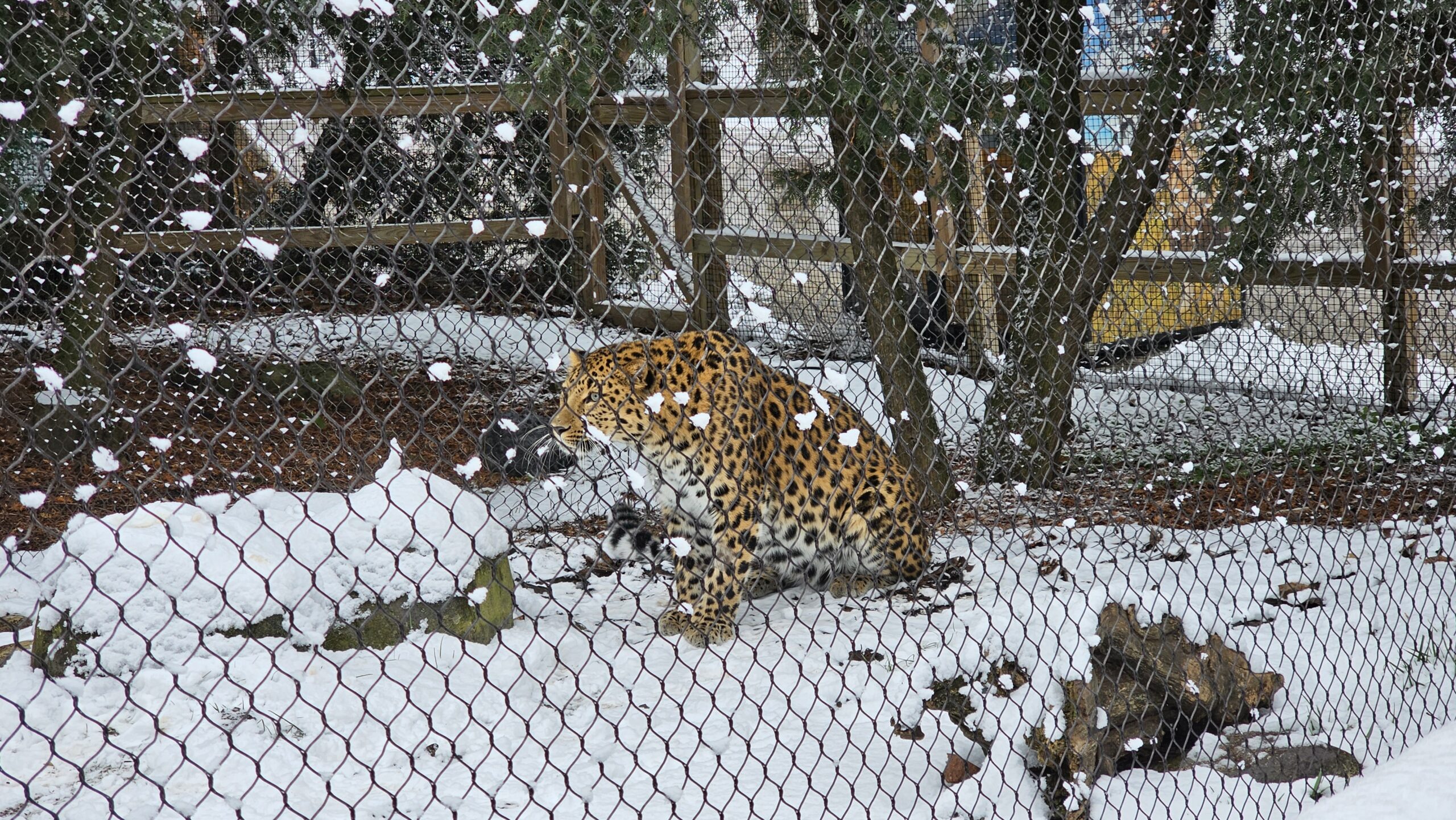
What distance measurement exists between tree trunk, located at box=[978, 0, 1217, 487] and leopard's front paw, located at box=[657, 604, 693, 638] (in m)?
1.17

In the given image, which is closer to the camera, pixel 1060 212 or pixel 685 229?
pixel 1060 212

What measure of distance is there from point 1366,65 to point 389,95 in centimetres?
438

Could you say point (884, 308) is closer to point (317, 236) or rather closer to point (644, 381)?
point (644, 381)

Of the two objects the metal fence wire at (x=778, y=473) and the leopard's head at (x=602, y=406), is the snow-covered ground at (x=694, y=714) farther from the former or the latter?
the leopard's head at (x=602, y=406)

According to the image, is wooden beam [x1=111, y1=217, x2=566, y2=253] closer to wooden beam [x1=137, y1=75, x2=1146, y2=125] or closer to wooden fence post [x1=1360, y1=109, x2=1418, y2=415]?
wooden beam [x1=137, y1=75, x2=1146, y2=125]

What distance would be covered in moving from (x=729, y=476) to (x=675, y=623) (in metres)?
0.71

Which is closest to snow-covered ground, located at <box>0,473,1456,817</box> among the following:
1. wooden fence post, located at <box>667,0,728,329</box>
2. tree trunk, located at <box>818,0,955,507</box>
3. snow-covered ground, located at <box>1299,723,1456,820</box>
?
snow-covered ground, located at <box>1299,723,1456,820</box>

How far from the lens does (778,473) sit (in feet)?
13.7

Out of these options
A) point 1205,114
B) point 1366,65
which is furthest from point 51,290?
point 1366,65

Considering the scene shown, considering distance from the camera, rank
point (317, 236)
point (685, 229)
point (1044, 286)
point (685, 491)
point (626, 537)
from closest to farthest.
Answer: point (1044, 286)
point (685, 491)
point (626, 537)
point (317, 236)
point (685, 229)

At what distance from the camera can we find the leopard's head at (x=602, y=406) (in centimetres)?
394

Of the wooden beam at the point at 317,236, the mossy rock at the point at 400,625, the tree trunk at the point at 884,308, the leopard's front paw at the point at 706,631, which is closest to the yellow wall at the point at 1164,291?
the tree trunk at the point at 884,308

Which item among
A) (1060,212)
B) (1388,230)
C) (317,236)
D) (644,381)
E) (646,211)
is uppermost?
(1388,230)

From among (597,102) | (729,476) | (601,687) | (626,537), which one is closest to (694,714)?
(601,687)
